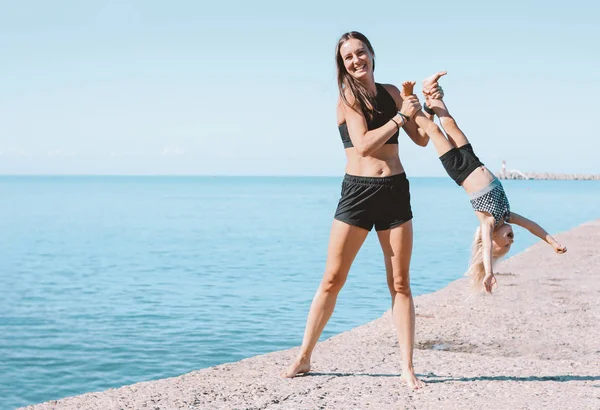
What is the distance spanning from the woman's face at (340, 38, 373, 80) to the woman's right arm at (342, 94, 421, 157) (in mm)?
185

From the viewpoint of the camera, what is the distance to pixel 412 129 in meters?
5.52

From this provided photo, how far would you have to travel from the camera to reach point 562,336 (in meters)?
8.08

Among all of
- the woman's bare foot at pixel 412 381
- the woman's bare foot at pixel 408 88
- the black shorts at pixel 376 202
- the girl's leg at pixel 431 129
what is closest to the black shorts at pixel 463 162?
the girl's leg at pixel 431 129

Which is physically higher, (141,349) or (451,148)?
(451,148)

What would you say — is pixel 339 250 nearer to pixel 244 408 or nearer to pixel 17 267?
pixel 244 408

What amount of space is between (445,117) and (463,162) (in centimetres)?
55

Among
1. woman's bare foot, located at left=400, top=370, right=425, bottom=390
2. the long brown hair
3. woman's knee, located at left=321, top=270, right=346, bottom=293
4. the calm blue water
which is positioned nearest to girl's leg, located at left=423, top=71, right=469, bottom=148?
the long brown hair

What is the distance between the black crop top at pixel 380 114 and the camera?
17.4 feet

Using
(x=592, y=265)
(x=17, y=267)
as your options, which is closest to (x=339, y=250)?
(x=592, y=265)

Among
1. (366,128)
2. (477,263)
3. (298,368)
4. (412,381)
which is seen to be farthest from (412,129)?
(298,368)

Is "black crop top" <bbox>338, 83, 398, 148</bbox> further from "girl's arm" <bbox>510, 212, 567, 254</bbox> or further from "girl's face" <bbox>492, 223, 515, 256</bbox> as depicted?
"girl's arm" <bbox>510, 212, 567, 254</bbox>

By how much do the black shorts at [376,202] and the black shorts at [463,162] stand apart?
83 centimetres

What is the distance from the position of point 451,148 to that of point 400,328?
4.83ft

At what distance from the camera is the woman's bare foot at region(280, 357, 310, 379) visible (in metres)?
6.01
